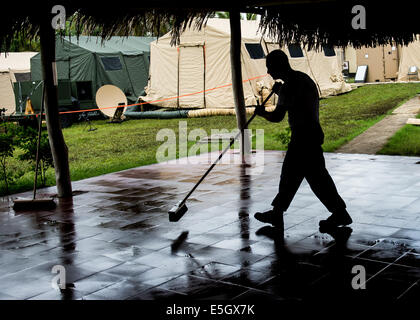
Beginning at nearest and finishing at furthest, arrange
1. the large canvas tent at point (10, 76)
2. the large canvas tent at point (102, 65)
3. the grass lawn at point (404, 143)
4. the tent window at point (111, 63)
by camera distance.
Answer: the grass lawn at point (404, 143)
the large canvas tent at point (102, 65)
the tent window at point (111, 63)
the large canvas tent at point (10, 76)

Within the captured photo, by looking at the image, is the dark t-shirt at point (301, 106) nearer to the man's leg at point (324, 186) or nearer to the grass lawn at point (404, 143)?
the man's leg at point (324, 186)

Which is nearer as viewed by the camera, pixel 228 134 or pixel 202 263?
pixel 202 263

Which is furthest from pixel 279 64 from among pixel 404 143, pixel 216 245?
pixel 404 143

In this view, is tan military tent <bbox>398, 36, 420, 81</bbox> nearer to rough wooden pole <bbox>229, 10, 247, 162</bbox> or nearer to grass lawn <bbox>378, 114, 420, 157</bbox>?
grass lawn <bbox>378, 114, 420, 157</bbox>

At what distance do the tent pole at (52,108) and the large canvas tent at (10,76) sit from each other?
15.7m

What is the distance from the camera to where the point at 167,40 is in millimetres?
19578

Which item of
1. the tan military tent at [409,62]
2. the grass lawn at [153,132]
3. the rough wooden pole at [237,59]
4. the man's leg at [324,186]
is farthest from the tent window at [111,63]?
the man's leg at [324,186]

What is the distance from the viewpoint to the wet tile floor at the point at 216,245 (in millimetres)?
3607

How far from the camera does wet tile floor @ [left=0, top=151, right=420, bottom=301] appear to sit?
3607 millimetres

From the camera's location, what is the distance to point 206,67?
1864cm

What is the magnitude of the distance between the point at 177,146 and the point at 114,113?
693 cm
